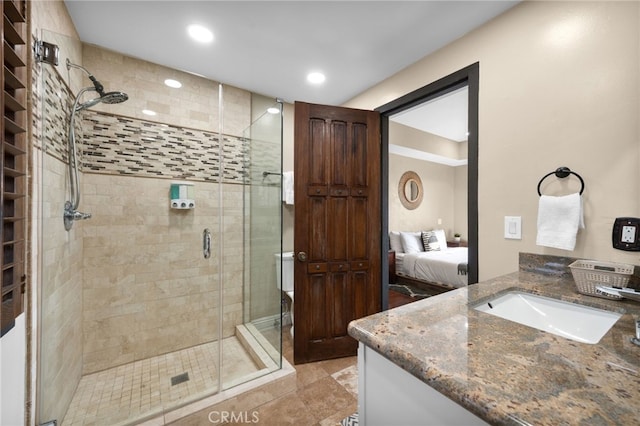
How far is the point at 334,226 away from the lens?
2145 millimetres

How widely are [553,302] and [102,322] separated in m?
2.78

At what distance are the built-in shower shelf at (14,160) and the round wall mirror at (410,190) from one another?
4.90 m

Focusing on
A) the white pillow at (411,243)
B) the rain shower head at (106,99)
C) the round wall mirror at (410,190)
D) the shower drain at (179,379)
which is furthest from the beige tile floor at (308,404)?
the round wall mirror at (410,190)

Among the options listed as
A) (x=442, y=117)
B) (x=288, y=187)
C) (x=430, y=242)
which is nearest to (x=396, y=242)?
(x=430, y=242)

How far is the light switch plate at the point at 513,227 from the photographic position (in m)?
1.45

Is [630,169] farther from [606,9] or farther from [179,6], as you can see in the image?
[179,6]

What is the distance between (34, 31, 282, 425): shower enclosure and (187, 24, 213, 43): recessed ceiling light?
0.52m

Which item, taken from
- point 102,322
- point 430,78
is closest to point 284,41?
point 430,78

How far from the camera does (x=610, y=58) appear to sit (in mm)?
1163

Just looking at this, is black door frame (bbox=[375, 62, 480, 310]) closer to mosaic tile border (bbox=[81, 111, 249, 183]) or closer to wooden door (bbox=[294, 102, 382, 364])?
wooden door (bbox=[294, 102, 382, 364])

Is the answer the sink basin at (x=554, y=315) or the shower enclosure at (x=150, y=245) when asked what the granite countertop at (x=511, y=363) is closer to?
the sink basin at (x=554, y=315)

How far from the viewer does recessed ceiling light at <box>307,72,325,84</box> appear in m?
2.24

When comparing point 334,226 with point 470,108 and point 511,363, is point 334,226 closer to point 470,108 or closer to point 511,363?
point 470,108

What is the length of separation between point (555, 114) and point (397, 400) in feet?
5.26
